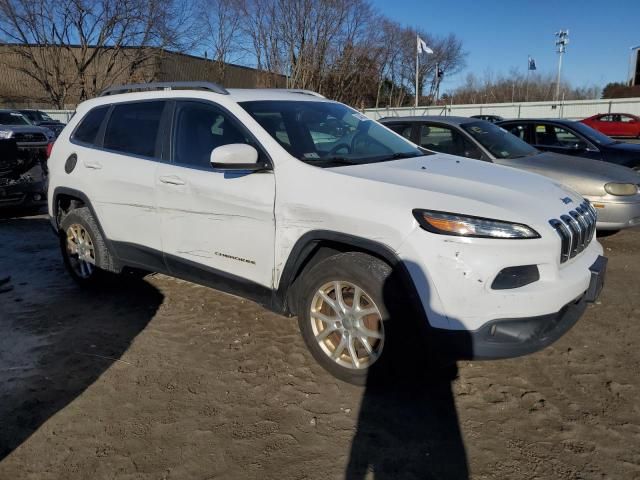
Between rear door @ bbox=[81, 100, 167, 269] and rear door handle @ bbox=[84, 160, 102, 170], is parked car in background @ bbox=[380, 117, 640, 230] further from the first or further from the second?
rear door handle @ bbox=[84, 160, 102, 170]

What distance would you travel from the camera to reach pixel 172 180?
3.72 m

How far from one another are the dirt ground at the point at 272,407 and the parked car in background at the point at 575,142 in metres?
4.12

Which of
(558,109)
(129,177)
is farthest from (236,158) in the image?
(558,109)

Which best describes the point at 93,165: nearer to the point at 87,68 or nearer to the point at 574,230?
the point at 574,230

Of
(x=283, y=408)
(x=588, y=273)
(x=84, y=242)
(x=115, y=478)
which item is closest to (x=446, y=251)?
(x=588, y=273)

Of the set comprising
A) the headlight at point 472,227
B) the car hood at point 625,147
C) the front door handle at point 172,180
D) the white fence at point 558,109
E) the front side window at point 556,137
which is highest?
the white fence at point 558,109

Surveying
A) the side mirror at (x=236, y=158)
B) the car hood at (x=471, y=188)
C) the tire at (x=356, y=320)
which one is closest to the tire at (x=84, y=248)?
the side mirror at (x=236, y=158)

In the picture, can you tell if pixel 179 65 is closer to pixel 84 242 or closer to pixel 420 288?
pixel 84 242

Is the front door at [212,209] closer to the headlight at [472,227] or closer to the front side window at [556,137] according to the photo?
the headlight at [472,227]

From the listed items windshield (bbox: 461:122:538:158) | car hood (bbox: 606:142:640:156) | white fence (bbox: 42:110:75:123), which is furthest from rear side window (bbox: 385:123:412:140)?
white fence (bbox: 42:110:75:123)

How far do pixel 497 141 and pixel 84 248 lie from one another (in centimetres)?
505

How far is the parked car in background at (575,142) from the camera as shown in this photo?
25.0ft

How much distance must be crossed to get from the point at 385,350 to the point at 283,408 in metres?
0.67

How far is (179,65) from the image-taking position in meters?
40.1
